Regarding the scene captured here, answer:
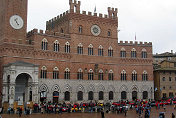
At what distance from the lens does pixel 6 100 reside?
4384 cm

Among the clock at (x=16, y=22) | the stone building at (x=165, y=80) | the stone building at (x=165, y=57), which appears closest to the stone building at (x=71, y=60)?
the clock at (x=16, y=22)

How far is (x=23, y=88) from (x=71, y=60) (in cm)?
→ 1142

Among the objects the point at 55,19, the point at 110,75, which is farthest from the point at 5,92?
the point at 110,75

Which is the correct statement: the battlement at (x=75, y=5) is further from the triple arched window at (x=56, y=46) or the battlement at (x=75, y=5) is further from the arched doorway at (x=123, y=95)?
the arched doorway at (x=123, y=95)

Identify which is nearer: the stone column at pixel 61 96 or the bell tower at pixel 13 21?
the bell tower at pixel 13 21

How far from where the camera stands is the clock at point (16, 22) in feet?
159

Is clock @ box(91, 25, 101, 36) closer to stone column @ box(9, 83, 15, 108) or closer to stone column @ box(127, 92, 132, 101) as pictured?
stone column @ box(127, 92, 132, 101)

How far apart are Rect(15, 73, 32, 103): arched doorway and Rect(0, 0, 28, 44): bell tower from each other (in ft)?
21.4

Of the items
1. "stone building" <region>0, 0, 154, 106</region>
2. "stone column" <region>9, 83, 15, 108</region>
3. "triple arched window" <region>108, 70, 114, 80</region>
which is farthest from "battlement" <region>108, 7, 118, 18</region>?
"stone column" <region>9, 83, 15, 108</region>

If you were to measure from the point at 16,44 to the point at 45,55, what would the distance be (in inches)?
237

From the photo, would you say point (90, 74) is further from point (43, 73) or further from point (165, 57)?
point (165, 57)

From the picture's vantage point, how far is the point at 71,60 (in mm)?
54062

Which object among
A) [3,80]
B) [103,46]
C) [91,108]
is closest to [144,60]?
[103,46]

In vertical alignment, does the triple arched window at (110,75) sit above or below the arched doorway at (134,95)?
above
